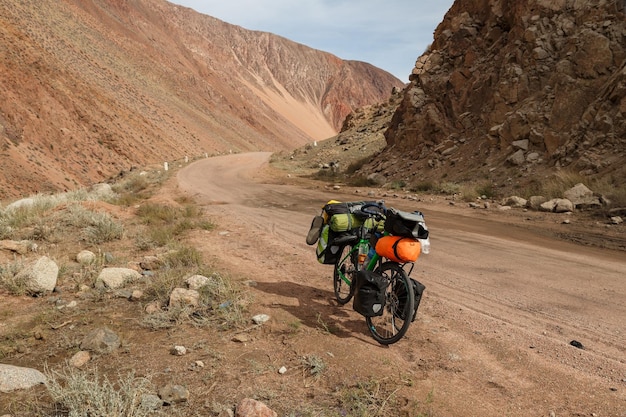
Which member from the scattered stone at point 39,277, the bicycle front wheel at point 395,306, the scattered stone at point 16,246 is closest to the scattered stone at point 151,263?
the scattered stone at point 39,277

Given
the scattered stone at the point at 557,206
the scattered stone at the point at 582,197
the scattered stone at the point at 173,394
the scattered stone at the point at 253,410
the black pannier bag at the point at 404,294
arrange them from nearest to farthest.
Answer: the scattered stone at the point at 253,410 → the scattered stone at the point at 173,394 → the black pannier bag at the point at 404,294 → the scattered stone at the point at 582,197 → the scattered stone at the point at 557,206

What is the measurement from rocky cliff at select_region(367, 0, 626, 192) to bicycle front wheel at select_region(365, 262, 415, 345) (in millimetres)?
10156

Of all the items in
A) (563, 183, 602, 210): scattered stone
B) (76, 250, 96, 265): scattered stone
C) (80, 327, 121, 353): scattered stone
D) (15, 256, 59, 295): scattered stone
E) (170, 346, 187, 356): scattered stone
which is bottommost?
(76, 250, 96, 265): scattered stone

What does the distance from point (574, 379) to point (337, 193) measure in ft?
42.7

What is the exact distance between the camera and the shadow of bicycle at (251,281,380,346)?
441 centimetres

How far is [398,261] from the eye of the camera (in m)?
3.96

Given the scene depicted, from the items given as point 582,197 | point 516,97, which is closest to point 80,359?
point 582,197

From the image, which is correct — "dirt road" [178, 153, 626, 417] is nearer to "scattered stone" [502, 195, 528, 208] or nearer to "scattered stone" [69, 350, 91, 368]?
"scattered stone" [69, 350, 91, 368]

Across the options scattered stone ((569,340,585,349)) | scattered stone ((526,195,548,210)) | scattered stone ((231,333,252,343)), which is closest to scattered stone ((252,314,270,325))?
scattered stone ((231,333,252,343))

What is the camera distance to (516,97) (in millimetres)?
16172

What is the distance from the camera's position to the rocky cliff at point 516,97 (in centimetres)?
1301

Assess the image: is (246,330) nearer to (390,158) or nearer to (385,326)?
(385,326)

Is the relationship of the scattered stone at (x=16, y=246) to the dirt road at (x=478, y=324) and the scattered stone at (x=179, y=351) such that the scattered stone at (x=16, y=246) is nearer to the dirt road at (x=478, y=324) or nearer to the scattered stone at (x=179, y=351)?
the dirt road at (x=478, y=324)

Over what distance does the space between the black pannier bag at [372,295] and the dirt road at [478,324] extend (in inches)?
13.7
